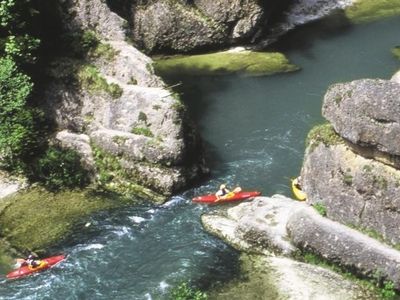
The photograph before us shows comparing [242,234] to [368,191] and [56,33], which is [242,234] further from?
[56,33]

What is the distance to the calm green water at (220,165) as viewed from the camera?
840 inches

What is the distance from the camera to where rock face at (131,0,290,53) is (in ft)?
130

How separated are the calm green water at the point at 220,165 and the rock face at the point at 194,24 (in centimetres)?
292

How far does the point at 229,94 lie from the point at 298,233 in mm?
14503

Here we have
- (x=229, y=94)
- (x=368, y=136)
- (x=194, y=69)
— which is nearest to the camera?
(x=368, y=136)

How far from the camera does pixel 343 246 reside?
20547 millimetres

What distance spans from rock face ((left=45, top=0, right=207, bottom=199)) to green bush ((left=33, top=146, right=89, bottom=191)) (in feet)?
2.25

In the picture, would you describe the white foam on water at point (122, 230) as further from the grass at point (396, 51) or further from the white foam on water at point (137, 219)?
the grass at point (396, 51)

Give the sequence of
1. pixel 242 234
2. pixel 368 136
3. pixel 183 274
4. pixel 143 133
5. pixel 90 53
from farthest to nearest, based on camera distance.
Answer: pixel 90 53
pixel 143 133
pixel 242 234
pixel 183 274
pixel 368 136

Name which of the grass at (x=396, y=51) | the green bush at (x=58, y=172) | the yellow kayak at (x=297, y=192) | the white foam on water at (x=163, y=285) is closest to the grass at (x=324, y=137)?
the yellow kayak at (x=297, y=192)

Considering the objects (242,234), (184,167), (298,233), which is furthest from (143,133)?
(298,233)

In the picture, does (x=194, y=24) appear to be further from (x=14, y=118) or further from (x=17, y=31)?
(x=14, y=118)

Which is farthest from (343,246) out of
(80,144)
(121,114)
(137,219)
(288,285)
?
(80,144)

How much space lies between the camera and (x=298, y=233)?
2159cm
